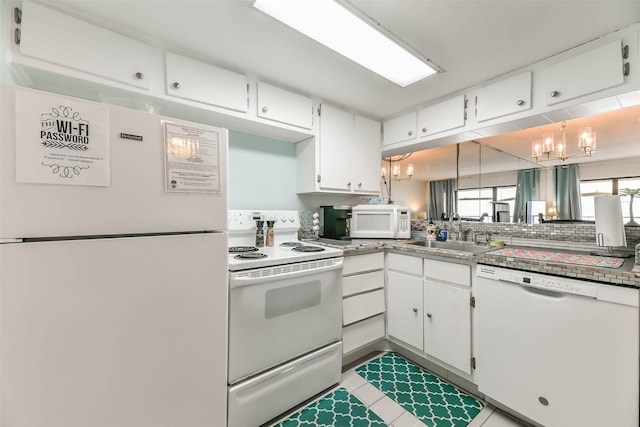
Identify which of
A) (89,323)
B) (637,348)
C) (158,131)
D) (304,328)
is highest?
(158,131)

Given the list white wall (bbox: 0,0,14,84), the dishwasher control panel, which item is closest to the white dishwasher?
the dishwasher control panel

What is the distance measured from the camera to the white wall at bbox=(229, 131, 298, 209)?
2.10 m

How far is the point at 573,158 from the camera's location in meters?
1.87

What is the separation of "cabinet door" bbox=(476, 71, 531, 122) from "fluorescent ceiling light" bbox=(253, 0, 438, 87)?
1.72 ft

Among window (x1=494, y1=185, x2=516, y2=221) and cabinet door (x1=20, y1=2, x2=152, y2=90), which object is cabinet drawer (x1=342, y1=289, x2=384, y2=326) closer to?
window (x1=494, y1=185, x2=516, y2=221)

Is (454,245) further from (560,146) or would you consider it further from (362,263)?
(560,146)

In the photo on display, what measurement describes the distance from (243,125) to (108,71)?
842 millimetres

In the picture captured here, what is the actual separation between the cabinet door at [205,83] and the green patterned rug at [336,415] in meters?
2.04

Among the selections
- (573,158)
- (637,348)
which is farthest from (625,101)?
(637,348)

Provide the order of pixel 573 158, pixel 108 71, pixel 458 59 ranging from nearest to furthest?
1. pixel 108 71
2. pixel 458 59
3. pixel 573 158

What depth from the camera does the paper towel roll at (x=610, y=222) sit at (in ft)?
4.59

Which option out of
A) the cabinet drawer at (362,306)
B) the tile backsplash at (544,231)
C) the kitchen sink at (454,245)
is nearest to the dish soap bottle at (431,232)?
the kitchen sink at (454,245)

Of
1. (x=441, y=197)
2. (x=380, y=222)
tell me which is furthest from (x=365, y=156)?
(x=441, y=197)

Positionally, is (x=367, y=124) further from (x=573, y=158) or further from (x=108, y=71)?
(x=108, y=71)
